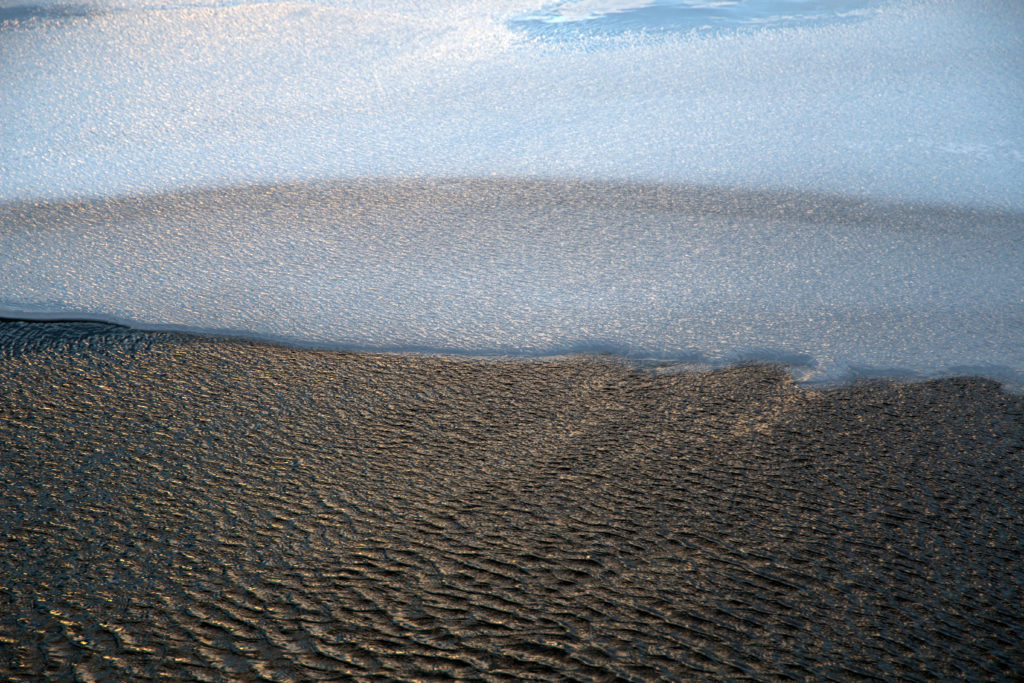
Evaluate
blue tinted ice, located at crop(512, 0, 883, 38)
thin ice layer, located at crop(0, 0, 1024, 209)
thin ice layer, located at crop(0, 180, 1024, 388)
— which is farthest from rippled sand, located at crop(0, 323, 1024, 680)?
blue tinted ice, located at crop(512, 0, 883, 38)

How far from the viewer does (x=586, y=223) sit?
1.87m

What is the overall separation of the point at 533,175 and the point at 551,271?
1.72 ft

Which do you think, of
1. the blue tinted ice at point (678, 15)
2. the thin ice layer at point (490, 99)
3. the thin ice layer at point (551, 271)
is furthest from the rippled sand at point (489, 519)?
the blue tinted ice at point (678, 15)

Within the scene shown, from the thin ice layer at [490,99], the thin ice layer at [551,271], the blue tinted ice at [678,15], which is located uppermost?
the blue tinted ice at [678,15]

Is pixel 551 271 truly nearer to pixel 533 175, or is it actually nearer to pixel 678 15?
pixel 533 175

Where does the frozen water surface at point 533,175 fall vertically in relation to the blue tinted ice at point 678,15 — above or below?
below

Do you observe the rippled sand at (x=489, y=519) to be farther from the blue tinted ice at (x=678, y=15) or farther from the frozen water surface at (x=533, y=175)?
the blue tinted ice at (x=678, y=15)

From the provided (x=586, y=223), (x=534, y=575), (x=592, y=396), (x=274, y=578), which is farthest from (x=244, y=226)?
(x=534, y=575)

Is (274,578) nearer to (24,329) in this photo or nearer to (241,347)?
(241,347)

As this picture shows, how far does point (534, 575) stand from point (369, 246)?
1.08 m

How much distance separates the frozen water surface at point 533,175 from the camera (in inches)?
60.3

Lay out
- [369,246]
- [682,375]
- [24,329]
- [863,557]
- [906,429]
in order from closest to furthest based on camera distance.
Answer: [863,557], [906,429], [682,375], [24,329], [369,246]

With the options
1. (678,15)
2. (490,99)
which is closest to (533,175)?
(490,99)

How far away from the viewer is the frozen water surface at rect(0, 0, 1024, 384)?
153 cm
